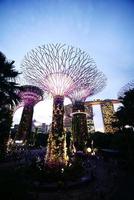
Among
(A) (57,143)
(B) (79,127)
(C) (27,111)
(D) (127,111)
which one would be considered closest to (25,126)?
(C) (27,111)

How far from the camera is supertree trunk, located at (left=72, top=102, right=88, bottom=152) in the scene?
123 ft

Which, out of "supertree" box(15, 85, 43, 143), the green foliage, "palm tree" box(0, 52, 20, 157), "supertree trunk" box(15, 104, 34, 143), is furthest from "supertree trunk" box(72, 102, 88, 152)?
"supertree" box(15, 85, 43, 143)

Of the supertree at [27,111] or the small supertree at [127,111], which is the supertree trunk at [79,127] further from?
the supertree at [27,111]

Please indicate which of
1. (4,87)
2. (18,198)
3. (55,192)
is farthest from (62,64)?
(18,198)

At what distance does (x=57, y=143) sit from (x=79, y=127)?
24.6 metres

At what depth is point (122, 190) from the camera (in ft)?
35.6

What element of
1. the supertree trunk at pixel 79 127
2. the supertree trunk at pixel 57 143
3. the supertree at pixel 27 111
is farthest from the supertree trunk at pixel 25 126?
the supertree trunk at pixel 57 143

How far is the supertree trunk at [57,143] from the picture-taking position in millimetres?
14279

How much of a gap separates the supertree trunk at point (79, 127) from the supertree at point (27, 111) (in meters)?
27.4

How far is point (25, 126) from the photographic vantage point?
204ft

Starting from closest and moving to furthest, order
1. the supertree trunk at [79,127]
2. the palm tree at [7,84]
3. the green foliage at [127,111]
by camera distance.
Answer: the palm tree at [7,84] → the green foliage at [127,111] → the supertree trunk at [79,127]

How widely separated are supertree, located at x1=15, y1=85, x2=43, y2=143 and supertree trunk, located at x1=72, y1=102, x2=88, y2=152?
27.4 metres

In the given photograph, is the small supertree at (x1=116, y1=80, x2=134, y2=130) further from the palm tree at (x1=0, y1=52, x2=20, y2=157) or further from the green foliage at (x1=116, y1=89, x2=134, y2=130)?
the palm tree at (x1=0, y1=52, x2=20, y2=157)

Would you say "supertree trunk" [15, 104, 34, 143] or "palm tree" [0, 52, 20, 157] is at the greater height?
"supertree trunk" [15, 104, 34, 143]
